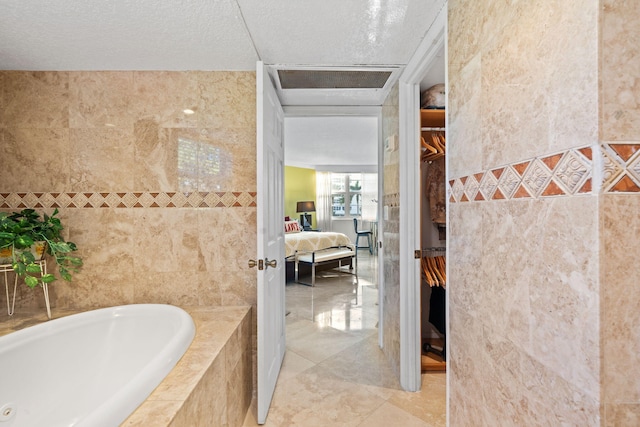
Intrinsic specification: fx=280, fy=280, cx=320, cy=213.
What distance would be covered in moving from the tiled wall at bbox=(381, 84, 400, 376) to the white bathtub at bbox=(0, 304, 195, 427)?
4.38 feet

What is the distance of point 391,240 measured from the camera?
210 centimetres

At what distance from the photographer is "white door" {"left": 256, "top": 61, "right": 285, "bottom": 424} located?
4.98 ft

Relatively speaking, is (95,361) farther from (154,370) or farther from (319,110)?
(319,110)

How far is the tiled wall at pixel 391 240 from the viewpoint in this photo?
1.95m

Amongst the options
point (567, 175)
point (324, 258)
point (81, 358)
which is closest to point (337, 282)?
point (324, 258)

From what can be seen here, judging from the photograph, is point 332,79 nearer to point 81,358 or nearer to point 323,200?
point 81,358

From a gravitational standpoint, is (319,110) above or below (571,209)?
above

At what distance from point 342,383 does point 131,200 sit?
6.23ft

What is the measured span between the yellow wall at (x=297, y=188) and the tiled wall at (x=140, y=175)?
17.2 ft

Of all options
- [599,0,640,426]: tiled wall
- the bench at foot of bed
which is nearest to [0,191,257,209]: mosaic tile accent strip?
[599,0,640,426]: tiled wall

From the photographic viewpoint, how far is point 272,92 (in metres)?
1.82

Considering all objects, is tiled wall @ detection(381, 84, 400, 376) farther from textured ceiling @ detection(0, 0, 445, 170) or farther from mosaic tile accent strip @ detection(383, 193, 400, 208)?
A: textured ceiling @ detection(0, 0, 445, 170)

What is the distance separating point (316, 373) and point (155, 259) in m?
1.39

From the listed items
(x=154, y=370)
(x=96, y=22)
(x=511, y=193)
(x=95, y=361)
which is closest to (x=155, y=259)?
(x=95, y=361)
